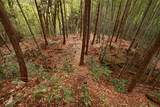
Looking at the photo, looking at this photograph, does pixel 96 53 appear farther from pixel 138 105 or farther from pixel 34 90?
pixel 34 90

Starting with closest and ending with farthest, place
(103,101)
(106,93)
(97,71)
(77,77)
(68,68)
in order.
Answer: (103,101) < (106,93) < (77,77) < (68,68) < (97,71)

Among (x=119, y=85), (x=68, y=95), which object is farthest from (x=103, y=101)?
(x=119, y=85)

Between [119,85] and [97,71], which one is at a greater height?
[97,71]

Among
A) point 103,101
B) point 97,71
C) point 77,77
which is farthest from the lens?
point 97,71

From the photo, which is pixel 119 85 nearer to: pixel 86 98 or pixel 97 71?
pixel 97 71

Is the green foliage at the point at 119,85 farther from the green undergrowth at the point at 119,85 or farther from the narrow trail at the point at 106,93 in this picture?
the narrow trail at the point at 106,93

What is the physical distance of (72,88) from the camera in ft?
11.4

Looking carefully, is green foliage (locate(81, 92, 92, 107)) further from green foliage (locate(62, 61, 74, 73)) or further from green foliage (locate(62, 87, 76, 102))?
green foliage (locate(62, 61, 74, 73))

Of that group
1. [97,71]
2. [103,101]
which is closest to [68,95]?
[103,101]

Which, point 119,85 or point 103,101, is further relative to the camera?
point 119,85

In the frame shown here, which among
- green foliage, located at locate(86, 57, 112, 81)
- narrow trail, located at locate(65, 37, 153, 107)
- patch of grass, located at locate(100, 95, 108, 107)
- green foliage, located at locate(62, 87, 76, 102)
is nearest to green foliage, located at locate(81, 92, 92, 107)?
narrow trail, located at locate(65, 37, 153, 107)

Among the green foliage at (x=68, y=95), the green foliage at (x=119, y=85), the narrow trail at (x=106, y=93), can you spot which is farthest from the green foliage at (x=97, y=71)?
the green foliage at (x=68, y=95)

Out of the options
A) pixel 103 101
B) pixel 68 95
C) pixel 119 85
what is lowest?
pixel 119 85

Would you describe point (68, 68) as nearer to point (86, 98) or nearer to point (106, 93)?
point (86, 98)
